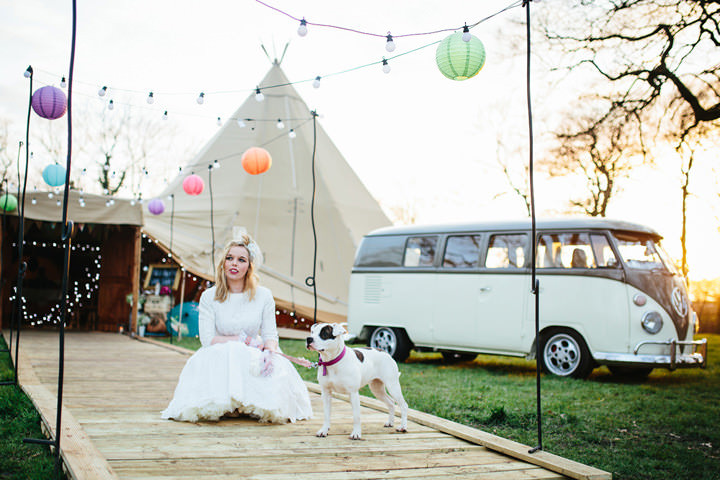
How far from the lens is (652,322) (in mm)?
7336

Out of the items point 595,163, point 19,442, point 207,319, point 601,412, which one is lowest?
point 601,412

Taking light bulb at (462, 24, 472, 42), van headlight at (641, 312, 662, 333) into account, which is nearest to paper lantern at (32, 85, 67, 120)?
light bulb at (462, 24, 472, 42)

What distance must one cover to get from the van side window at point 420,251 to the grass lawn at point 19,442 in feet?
18.8

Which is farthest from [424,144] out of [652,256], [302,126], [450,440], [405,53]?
[450,440]

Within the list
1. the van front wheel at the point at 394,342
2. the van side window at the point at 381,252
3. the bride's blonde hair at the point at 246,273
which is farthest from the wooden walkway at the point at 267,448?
the van side window at the point at 381,252

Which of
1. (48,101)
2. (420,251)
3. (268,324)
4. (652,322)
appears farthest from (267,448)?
(420,251)

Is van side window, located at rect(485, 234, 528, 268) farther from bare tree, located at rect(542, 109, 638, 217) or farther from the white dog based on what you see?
bare tree, located at rect(542, 109, 638, 217)

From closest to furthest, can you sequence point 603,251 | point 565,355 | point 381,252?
point 603,251
point 565,355
point 381,252

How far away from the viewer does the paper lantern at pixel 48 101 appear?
20.7 ft

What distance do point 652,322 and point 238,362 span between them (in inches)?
210

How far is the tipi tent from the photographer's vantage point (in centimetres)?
1382

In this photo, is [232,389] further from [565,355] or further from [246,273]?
[565,355]

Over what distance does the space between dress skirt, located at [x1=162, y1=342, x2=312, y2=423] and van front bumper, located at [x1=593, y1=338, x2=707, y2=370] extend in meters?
4.61

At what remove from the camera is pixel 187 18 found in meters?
6.83
